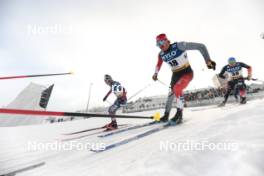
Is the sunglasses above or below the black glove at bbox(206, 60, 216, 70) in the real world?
above

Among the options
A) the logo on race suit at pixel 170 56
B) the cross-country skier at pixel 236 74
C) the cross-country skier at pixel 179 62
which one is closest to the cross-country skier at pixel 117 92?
the cross-country skier at pixel 179 62

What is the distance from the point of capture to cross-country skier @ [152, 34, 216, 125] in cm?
387

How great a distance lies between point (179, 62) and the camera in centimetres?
409

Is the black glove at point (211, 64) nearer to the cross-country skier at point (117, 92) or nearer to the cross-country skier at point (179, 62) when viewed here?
the cross-country skier at point (179, 62)

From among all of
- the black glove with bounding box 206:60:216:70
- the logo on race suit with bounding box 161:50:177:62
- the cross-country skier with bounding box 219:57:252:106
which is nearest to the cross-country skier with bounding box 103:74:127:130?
the logo on race suit with bounding box 161:50:177:62

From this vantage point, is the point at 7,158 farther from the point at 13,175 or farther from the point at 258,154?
the point at 258,154

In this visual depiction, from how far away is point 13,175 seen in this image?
1917 mm

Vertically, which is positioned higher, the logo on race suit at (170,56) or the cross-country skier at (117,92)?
the logo on race suit at (170,56)

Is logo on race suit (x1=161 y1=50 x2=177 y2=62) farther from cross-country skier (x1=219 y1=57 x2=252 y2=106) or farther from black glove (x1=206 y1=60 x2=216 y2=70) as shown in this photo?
cross-country skier (x1=219 y1=57 x2=252 y2=106)

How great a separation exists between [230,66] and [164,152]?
7321mm

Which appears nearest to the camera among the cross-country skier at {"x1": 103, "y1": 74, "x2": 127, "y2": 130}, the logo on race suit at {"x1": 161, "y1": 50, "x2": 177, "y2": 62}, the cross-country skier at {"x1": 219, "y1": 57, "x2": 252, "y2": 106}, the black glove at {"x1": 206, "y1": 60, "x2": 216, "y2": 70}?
the black glove at {"x1": 206, "y1": 60, "x2": 216, "y2": 70}

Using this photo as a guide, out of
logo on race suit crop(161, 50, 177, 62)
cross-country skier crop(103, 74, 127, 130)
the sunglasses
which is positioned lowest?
cross-country skier crop(103, 74, 127, 130)

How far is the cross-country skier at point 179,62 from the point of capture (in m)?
3.87

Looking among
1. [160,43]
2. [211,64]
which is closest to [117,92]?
[160,43]
